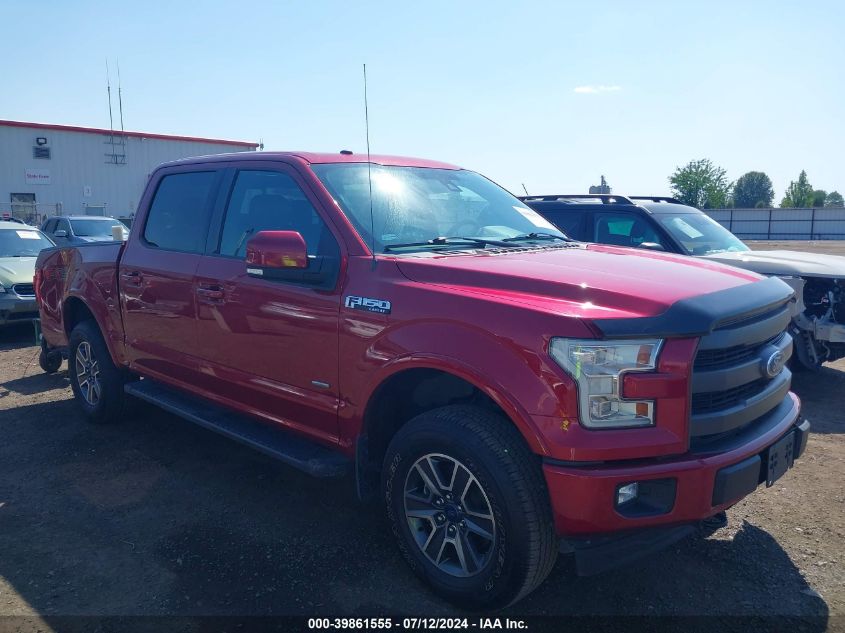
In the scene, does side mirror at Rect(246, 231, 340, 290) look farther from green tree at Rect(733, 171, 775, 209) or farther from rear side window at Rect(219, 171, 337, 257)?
green tree at Rect(733, 171, 775, 209)

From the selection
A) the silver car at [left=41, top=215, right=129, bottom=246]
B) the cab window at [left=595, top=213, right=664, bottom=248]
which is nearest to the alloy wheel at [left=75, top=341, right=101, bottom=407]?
the cab window at [left=595, top=213, right=664, bottom=248]

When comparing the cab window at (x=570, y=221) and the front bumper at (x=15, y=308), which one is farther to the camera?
the front bumper at (x=15, y=308)

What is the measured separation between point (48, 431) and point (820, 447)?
19.8ft

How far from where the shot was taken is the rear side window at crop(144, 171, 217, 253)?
4586 millimetres

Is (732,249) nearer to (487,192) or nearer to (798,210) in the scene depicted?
(487,192)

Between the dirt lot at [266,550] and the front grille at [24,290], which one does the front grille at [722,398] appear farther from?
the front grille at [24,290]

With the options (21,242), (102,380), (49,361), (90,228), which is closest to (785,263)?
(102,380)

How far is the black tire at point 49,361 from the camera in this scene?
23.5 ft

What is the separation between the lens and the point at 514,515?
2.72 meters

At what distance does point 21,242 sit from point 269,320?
9401 millimetres

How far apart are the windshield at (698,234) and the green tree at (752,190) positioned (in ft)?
365

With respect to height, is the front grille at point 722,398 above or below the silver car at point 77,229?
below

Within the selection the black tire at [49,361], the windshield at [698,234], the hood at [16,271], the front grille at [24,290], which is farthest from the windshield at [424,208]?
the front grille at [24,290]

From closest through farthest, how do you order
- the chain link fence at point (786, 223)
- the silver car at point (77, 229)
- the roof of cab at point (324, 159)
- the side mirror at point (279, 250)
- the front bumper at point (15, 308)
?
the side mirror at point (279, 250) < the roof of cab at point (324, 159) < the front bumper at point (15, 308) < the silver car at point (77, 229) < the chain link fence at point (786, 223)
